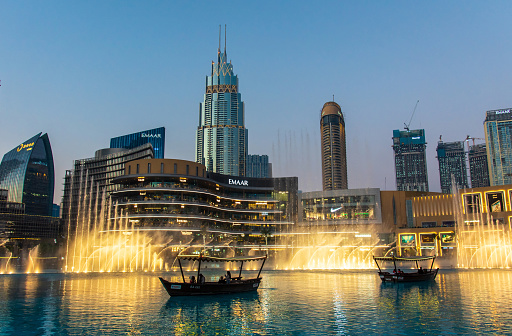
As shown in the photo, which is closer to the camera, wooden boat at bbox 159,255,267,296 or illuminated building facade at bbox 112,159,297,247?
wooden boat at bbox 159,255,267,296

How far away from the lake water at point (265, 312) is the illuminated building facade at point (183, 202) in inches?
2562

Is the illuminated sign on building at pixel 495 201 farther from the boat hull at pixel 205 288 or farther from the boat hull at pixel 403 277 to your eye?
the boat hull at pixel 205 288

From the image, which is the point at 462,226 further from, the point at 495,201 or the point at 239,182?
the point at 239,182

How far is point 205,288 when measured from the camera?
1722 inches

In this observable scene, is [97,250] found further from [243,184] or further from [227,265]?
[243,184]

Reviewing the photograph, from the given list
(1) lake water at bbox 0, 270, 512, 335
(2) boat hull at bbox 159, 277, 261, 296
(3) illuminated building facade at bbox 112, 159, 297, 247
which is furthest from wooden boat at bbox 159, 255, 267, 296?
(3) illuminated building facade at bbox 112, 159, 297, 247

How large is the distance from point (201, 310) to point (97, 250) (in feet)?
271

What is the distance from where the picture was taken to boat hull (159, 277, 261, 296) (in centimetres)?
4209

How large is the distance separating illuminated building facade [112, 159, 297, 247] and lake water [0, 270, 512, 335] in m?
65.1

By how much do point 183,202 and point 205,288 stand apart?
2942 inches

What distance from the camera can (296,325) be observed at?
1121 inches

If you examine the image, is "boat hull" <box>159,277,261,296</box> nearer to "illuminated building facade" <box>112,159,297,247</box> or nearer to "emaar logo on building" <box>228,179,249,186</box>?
"illuminated building facade" <box>112,159,297,247</box>

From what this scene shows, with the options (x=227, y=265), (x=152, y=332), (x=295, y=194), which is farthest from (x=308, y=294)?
(x=295, y=194)

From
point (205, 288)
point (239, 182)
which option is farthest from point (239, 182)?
point (205, 288)
